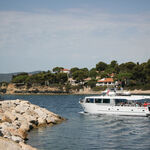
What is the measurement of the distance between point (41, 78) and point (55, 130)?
440ft

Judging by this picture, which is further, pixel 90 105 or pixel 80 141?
pixel 90 105

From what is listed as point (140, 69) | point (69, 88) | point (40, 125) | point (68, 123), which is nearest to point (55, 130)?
point (40, 125)

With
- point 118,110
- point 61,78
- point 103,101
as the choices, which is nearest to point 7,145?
→ point 118,110

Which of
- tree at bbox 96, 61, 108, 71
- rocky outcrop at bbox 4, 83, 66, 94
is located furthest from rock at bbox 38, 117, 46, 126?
tree at bbox 96, 61, 108, 71

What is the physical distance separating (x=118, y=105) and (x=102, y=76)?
117215 mm

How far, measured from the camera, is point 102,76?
6422 inches

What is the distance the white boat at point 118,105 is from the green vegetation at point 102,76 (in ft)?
277

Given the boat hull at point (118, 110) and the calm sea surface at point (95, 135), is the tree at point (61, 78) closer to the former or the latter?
the boat hull at point (118, 110)

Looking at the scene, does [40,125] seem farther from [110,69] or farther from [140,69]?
[110,69]

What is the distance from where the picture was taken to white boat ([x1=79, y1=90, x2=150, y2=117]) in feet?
147

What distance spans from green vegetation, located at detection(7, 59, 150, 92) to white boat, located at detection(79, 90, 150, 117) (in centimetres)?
8440

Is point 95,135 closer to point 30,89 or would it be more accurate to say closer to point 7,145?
point 7,145

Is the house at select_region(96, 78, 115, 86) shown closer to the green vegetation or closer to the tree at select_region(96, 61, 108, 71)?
the green vegetation

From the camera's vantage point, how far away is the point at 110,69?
165 m
